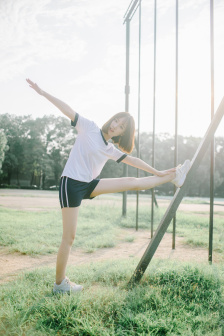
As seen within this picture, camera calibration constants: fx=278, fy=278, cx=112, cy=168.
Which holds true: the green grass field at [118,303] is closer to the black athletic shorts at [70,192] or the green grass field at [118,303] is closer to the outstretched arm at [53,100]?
the black athletic shorts at [70,192]

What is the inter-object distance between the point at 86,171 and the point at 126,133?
66 centimetres

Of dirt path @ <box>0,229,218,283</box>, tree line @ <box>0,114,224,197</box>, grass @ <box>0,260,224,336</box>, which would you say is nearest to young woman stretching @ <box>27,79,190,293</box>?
grass @ <box>0,260,224,336</box>

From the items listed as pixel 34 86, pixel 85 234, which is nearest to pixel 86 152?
pixel 34 86

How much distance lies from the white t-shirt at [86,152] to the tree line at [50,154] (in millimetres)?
35616

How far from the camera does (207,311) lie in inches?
81.5

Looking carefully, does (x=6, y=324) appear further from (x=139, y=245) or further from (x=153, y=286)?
(x=139, y=245)

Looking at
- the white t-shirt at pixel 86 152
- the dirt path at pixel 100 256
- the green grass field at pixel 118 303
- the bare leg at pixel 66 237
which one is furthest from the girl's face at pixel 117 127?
the dirt path at pixel 100 256

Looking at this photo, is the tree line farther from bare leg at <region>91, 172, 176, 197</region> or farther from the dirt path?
bare leg at <region>91, 172, 176, 197</region>

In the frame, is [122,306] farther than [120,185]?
No

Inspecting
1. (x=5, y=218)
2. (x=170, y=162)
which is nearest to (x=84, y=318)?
(x=5, y=218)

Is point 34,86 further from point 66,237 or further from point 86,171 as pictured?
point 66,237

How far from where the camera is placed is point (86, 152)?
8.24 feet

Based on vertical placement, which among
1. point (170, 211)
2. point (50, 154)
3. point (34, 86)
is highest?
point (50, 154)

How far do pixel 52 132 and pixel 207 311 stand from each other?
4169 centimetres
